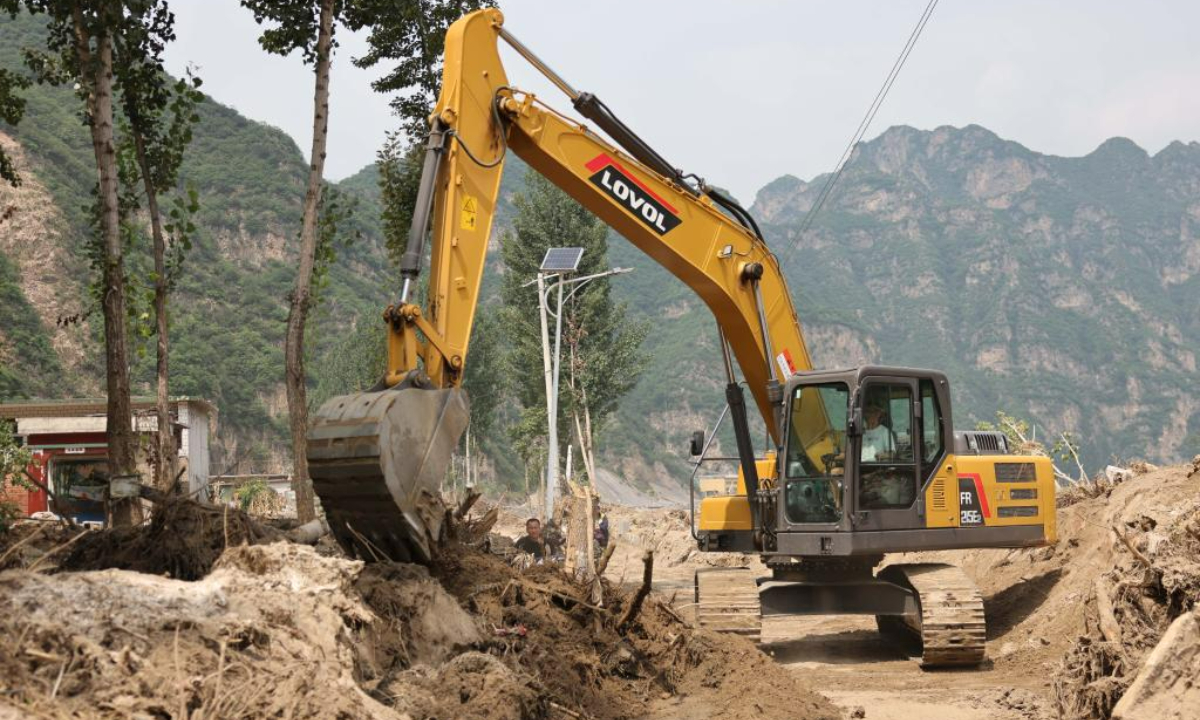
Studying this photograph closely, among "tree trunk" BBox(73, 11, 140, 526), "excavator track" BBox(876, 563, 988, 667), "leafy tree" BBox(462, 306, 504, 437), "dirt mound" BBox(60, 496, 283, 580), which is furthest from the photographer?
"leafy tree" BBox(462, 306, 504, 437)

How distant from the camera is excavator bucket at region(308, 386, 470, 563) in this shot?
27.1ft

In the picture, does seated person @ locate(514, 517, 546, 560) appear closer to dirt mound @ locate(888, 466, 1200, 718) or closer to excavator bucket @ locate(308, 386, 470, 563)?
dirt mound @ locate(888, 466, 1200, 718)

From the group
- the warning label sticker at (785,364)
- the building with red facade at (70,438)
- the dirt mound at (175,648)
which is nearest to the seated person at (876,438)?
the warning label sticker at (785,364)

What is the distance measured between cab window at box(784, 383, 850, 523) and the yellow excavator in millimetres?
15

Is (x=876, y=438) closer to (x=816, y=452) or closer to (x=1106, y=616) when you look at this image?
(x=816, y=452)

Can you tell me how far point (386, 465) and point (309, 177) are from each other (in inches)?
312

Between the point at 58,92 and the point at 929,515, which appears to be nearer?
the point at 929,515

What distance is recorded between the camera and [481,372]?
60.9 meters

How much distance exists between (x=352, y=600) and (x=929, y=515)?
7231 mm

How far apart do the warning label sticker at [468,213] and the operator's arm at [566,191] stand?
1cm

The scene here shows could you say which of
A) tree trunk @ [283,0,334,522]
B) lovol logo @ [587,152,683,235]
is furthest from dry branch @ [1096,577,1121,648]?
tree trunk @ [283,0,334,522]

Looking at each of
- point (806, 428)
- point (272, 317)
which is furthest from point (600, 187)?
point (272, 317)

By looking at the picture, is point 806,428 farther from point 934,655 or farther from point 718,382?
point 718,382

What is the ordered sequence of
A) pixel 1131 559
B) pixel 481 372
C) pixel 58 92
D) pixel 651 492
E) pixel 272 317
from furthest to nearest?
1. pixel 651 492
2. pixel 58 92
3. pixel 272 317
4. pixel 481 372
5. pixel 1131 559
